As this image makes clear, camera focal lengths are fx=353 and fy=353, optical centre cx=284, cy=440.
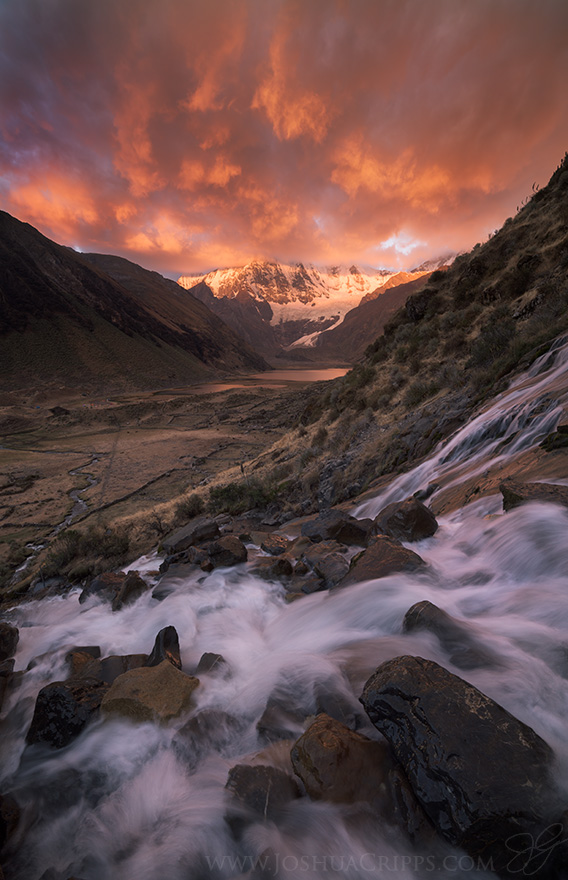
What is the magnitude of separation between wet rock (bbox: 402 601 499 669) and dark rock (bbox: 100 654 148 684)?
3.18 m

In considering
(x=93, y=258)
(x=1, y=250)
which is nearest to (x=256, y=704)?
(x=1, y=250)

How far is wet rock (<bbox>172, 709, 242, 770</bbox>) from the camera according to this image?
121 inches

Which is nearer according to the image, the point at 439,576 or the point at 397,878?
the point at 397,878

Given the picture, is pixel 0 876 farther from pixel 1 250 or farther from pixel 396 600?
pixel 1 250

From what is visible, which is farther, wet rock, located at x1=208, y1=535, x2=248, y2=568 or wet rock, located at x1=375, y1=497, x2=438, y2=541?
wet rock, located at x1=208, y1=535, x2=248, y2=568

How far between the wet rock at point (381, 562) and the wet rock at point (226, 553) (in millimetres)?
2425

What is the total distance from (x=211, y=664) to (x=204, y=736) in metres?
0.91

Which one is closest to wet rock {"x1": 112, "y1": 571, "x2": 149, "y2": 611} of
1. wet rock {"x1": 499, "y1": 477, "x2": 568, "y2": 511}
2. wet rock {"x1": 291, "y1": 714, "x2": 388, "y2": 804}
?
wet rock {"x1": 291, "y1": 714, "x2": 388, "y2": 804}

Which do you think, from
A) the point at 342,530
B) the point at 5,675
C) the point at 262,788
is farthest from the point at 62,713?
the point at 342,530

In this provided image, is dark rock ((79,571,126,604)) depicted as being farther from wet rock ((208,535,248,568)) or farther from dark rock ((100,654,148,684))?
dark rock ((100,654,148,684))

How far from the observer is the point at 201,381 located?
106312 mm

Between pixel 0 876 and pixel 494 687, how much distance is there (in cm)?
347

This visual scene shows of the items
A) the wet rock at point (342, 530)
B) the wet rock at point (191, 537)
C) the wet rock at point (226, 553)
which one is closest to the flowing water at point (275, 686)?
the wet rock at point (226, 553)

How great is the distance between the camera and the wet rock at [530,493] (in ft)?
13.6
